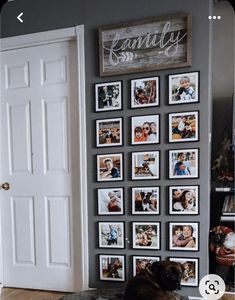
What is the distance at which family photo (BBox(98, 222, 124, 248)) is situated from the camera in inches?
82.5

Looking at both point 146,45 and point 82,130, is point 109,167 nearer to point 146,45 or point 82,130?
point 82,130

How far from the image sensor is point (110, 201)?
2.12 m

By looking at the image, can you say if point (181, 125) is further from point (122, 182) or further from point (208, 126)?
point (122, 182)

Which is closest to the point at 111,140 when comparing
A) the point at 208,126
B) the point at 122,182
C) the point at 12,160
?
the point at 122,182

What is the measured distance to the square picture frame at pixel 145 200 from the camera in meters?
2.03

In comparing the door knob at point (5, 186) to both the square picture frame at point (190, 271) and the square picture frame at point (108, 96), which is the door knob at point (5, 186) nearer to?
the square picture frame at point (108, 96)

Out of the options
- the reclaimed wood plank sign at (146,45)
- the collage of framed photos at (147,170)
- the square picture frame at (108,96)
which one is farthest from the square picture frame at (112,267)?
the reclaimed wood plank sign at (146,45)

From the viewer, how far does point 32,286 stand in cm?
235

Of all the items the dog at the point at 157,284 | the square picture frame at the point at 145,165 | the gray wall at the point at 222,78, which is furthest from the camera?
the gray wall at the point at 222,78

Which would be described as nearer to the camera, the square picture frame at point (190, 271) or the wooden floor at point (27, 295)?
the square picture frame at point (190, 271)

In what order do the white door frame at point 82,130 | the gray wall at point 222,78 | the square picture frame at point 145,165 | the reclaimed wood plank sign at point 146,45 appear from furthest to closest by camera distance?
the gray wall at point 222,78 → the white door frame at point 82,130 → the square picture frame at point 145,165 → the reclaimed wood plank sign at point 146,45

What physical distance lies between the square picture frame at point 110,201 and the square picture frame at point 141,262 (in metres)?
0.36

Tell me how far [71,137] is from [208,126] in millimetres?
1064

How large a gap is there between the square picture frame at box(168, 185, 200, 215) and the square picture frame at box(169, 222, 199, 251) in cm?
9
